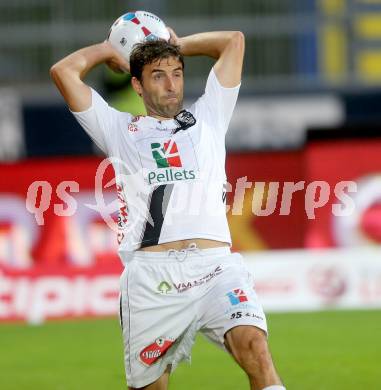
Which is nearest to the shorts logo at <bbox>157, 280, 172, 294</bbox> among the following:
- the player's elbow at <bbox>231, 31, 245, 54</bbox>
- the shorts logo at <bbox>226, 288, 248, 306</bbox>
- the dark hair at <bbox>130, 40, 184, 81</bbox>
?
the shorts logo at <bbox>226, 288, 248, 306</bbox>

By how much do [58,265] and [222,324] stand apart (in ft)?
21.8

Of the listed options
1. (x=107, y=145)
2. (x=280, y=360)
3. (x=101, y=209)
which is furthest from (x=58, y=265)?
(x=107, y=145)

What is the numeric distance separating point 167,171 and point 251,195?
6.78 m

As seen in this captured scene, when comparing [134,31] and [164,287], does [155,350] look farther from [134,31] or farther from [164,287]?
[134,31]

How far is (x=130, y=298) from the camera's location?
6055 millimetres

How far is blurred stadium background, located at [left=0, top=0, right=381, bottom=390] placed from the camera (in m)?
9.70

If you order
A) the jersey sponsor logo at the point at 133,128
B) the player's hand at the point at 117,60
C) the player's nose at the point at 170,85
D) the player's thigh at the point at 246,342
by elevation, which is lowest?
the player's thigh at the point at 246,342

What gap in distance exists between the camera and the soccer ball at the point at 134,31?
250 inches

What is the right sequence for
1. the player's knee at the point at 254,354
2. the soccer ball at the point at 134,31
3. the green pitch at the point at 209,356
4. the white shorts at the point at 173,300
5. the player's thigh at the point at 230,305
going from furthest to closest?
the green pitch at the point at 209,356, the soccer ball at the point at 134,31, the white shorts at the point at 173,300, the player's thigh at the point at 230,305, the player's knee at the point at 254,354

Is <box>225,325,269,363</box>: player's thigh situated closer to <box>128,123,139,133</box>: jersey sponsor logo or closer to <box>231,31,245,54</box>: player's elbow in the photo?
<box>128,123,139,133</box>: jersey sponsor logo

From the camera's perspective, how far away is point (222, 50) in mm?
A: 6473

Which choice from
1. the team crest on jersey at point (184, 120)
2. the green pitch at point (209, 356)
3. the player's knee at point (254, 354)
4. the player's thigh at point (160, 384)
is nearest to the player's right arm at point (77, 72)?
the team crest on jersey at point (184, 120)

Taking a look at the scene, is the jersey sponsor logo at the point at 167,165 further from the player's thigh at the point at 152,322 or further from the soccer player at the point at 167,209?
the player's thigh at the point at 152,322

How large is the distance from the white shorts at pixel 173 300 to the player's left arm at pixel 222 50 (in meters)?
0.96
